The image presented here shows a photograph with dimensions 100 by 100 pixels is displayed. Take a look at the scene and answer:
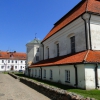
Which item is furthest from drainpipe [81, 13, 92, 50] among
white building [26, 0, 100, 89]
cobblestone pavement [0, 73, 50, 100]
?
cobblestone pavement [0, 73, 50, 100]

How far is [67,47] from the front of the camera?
796 inches

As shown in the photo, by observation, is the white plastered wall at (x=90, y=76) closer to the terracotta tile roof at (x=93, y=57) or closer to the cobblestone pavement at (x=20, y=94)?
the terracotta tile roof at (x=93, y=57)

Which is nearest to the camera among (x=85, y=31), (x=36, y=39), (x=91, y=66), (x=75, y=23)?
(x=91, y=66)

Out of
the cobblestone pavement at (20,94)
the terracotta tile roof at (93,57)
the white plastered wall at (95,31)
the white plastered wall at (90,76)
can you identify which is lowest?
the cobblestone pavement at (20,94)

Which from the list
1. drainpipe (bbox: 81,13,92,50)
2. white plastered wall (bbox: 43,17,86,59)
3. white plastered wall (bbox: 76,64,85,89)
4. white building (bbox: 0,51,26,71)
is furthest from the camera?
white building (bbox: 0,51,26,71)

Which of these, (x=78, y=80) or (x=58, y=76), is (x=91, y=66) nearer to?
(x=78, y=80)

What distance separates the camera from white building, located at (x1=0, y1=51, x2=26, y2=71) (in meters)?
76.4

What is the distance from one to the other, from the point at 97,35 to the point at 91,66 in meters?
4.52

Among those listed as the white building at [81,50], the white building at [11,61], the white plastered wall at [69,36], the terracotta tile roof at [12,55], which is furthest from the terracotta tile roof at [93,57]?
the terracotta tile roof at [12,55]

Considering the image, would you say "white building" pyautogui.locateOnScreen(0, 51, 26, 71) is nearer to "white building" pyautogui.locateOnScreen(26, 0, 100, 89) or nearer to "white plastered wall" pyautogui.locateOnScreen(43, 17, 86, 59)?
"white plastered wall" pyautogui.locateOnScreen(43, 17, 86, 59)

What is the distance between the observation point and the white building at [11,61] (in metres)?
76.4

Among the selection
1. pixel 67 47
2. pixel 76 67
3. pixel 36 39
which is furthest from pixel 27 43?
pixel 76 67

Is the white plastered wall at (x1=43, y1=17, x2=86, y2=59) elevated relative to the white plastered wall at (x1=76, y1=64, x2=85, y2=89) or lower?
elevated

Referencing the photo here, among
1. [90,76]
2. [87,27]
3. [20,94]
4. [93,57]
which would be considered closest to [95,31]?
[87,27]
